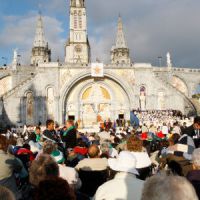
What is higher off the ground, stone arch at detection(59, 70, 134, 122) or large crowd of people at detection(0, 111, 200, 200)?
stone arch at detection(59, 70, 134, 122)

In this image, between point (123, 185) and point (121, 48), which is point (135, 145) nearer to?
point (123, 185)

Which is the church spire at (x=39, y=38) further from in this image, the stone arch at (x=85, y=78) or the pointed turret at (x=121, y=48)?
the stone arch at (x=85, y=78)

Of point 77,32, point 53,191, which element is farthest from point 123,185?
point 77,32

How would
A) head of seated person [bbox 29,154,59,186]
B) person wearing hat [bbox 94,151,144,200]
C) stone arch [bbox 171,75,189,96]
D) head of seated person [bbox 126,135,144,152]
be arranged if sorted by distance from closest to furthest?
person wearing hat [bbox 94,151,144,200] < head of seated person [bbox 29,154,59,186] < head of seated person [bbox 126,135,144,152] < stone arch [bbox 171,75,189,96]

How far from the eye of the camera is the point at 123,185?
430 centimetres

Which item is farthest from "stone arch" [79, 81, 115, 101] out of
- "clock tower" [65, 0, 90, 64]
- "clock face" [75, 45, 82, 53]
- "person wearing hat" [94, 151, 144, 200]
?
"person wearing hat" [94, 151, 144, 200]

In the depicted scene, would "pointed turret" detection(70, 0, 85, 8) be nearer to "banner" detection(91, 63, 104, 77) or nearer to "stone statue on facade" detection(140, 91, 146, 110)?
"banner" detection(91, 63, 104, 77)

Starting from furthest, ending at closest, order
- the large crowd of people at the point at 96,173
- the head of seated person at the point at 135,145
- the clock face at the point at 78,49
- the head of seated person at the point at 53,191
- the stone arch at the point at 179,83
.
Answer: the clock face at the point at 78,49
the stone arch at the point at 179,83
the head of seated person at the point at 135,145
the head of seated person at the point at 53,191
the large crowd of people at the point at 96,173

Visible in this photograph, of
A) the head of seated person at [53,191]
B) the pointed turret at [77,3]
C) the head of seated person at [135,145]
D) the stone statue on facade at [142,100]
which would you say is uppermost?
the pointed turret at [77,3]

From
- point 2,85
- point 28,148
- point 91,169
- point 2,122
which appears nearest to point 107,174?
point 91,169

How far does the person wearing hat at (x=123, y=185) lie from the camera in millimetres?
4172

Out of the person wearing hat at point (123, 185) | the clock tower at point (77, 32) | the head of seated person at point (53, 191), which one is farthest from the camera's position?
the clock tower at point (77, 32)

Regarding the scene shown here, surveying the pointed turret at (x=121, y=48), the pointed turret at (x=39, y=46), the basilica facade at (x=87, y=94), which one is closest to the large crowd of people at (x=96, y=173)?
the basilica facade at (x=87, y=94)

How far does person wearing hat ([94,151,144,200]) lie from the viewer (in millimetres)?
4172
